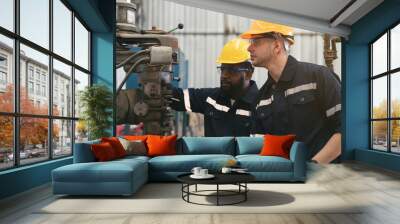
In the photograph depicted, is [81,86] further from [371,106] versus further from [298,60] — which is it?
[371,106]

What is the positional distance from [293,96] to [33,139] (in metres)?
5.42

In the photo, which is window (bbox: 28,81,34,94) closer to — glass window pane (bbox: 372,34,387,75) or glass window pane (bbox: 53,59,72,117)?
glass window pane (bbox: 53,59,72,117)

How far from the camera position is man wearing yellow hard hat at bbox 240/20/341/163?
8.45m

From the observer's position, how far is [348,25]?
860 centimetres

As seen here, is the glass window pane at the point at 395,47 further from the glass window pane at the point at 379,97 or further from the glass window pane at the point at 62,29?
the glass window pane at the point at 62,29

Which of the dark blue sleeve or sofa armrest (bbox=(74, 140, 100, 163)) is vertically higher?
the dark blue sleeve

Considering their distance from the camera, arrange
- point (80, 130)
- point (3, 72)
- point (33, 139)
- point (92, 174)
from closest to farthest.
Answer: point (3, 72)
point (92, 174)
point (33, 139)
point (80, 130)

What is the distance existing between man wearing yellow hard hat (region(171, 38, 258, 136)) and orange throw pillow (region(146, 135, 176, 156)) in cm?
195

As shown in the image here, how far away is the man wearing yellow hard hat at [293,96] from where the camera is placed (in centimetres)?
845

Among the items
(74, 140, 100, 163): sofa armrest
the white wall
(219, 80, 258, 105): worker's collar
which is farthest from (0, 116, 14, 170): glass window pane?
(219, 80, 258, 105): worker's collar

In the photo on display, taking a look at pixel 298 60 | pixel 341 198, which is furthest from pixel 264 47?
pixel 341 198

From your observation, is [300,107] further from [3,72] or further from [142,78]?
[3,72]

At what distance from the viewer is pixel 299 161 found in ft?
19.2

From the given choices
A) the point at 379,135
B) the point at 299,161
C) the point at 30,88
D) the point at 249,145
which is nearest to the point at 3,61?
the point at 30,88
